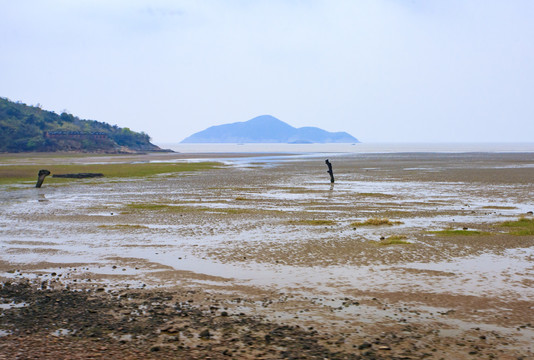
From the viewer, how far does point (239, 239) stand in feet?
62.7

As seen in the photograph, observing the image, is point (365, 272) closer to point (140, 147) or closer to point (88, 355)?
point (88, 355)

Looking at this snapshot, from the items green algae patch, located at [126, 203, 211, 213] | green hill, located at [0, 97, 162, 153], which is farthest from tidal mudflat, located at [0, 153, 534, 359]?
green hill, located at [0, 97, 162, 153]

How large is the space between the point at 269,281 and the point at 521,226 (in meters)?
12.8

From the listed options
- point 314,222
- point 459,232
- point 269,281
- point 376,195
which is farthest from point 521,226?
point 376,195

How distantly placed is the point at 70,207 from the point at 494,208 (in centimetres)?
2329

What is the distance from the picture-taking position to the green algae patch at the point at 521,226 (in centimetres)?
1928

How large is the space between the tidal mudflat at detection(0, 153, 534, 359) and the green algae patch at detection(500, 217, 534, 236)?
11cm

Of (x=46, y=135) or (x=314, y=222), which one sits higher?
(x=46, y=135)

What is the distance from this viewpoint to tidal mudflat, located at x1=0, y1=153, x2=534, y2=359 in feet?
28.8

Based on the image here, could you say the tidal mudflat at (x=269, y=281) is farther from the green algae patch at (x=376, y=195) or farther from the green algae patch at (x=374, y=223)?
the green algae patch at (x=376, y=195)

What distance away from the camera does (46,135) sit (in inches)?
6117

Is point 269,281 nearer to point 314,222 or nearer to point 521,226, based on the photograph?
point 314,222

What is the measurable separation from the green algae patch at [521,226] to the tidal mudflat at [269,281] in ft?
0.35

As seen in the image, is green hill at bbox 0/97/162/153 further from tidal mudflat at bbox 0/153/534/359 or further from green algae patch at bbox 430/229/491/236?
green algae patch at bbox 430/229/491/236
